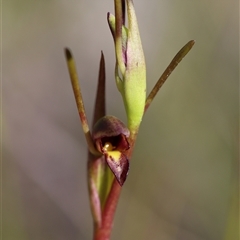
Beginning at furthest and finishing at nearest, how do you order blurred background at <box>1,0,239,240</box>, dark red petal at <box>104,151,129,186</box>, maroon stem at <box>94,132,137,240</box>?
blurred background at <box>1,0,239,240</box>, maroon stem at <box>94,132,137,240</box>, dark red petal at <box>104,151,129,186</box>

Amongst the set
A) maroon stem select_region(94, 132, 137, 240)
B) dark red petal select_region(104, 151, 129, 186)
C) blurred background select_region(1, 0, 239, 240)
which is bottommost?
blurred background select_region(1, 0, 239, 240)

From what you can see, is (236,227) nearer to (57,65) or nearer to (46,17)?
(57,65)

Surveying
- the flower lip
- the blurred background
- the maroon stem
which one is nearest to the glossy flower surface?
the flower lip

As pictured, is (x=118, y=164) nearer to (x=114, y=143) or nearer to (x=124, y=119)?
(x=114, y=143)

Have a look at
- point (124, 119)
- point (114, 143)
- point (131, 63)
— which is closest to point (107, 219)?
point (114, 143)

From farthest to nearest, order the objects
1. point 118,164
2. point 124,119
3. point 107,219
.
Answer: point 124,119 < point 107,219 < point 118,164

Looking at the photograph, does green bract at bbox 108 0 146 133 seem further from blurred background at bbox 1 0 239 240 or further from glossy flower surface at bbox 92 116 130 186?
blurred background at bbox 1 0 239 240

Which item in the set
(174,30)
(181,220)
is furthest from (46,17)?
(181,220)

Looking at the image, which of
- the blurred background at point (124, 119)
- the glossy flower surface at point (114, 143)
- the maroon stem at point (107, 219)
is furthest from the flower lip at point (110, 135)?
the blurred background at point (124, 119)

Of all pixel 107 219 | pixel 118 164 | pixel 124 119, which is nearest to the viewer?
pixel 118 164
